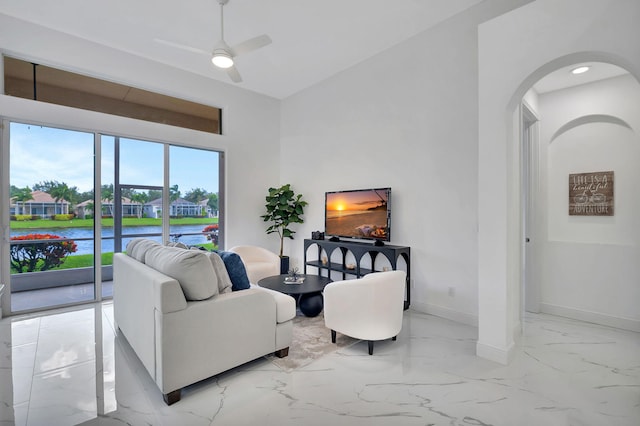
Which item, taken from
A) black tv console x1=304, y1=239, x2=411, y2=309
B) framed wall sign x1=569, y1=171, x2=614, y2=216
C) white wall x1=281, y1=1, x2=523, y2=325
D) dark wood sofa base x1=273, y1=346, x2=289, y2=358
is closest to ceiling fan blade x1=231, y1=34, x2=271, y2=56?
white wall x1=281, y1=1, x2=523, y2=325

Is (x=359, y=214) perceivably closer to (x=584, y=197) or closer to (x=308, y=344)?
(x=308, y=344)

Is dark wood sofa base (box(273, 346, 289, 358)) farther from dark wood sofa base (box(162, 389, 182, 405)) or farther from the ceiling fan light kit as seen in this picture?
the ceiling fan light kit

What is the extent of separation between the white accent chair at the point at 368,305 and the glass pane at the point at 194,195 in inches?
129

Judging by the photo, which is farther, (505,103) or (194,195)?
(194,195)

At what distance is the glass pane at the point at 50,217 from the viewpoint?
3.88 m

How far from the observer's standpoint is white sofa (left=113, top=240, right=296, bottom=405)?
203 cm

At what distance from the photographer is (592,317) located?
3506 mm

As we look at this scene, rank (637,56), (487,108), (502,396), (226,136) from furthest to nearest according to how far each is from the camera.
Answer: (226,136), (487,108), (502,396), (637,56)

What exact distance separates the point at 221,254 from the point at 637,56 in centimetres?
329

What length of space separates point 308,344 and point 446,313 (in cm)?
178

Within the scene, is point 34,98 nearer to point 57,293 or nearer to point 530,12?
point 57,293

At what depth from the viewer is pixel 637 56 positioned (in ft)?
6.54

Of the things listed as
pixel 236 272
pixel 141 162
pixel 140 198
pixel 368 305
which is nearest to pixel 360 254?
pixel 368 305

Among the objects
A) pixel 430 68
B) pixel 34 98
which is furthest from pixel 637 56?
pixel 34 98
